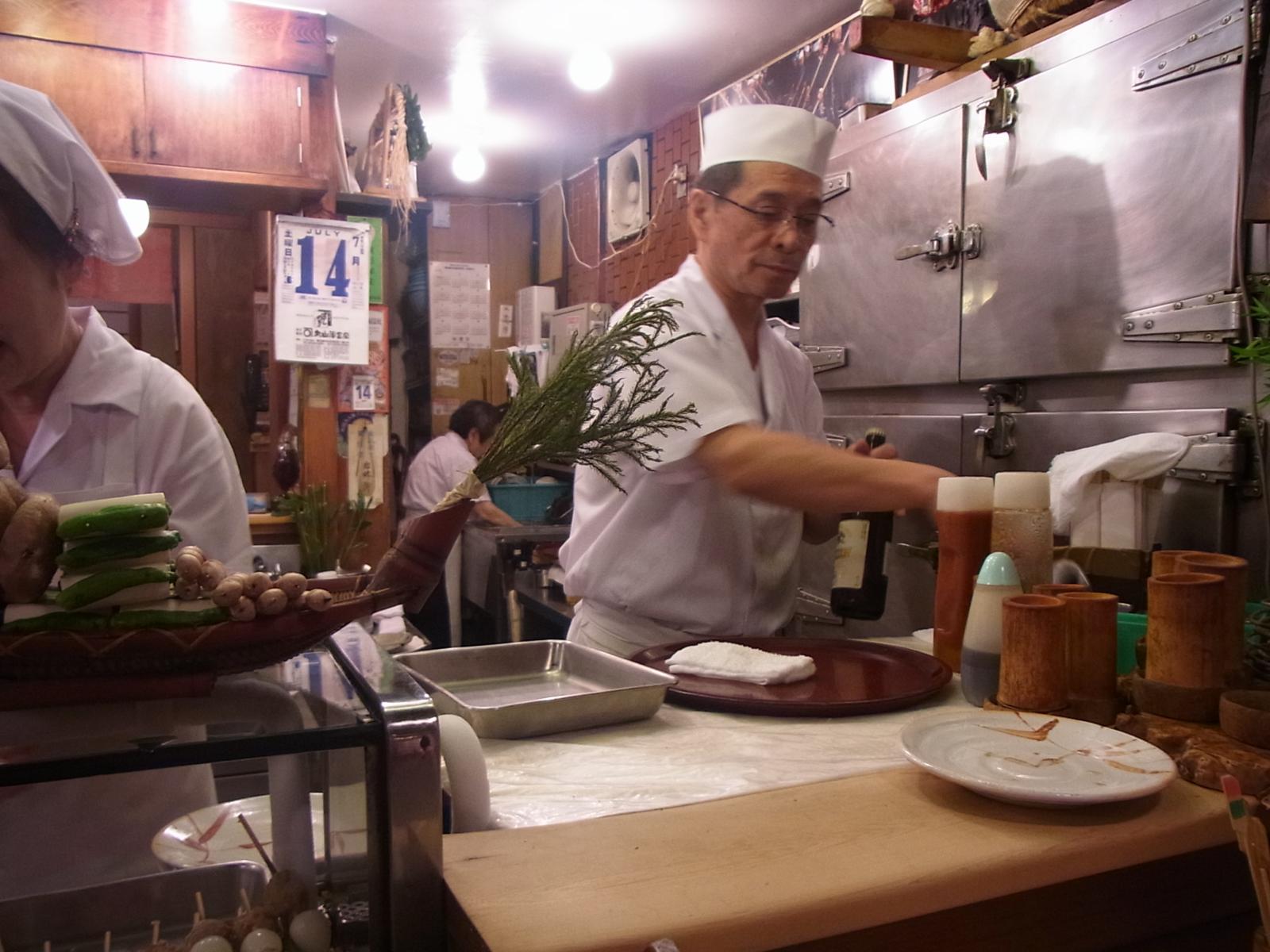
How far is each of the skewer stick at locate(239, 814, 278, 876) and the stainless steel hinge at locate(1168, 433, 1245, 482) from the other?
2.06 metres

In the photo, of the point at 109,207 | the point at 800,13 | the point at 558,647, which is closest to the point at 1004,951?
the point at 558,647

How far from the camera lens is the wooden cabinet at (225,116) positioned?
416 cm

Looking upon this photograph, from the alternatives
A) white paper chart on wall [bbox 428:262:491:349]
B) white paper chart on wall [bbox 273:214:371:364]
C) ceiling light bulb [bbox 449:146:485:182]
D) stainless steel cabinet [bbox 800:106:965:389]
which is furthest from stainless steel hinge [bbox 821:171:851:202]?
white paper chart on wall [bbox 428:262:491:349]

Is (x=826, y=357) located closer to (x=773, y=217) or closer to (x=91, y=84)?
(x=773, y=217)

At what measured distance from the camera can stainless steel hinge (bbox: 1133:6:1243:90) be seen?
212 centimetres

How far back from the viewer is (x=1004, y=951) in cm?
104

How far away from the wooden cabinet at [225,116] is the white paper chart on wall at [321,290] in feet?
0.95

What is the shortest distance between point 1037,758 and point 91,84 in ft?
14.6

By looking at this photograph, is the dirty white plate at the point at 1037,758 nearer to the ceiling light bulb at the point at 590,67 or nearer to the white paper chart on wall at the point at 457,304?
the ceiling light bulb at the point at 590,67

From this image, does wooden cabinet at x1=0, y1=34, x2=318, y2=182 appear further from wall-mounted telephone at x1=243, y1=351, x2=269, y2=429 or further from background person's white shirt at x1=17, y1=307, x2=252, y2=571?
background person's white shirt at x1=17, y1=307, x2=252, y2=571

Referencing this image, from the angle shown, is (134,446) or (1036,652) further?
(134,446)

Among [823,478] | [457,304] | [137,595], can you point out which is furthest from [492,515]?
[137,595]

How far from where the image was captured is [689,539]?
195 centimetres

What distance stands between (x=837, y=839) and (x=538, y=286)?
24.2 feet
